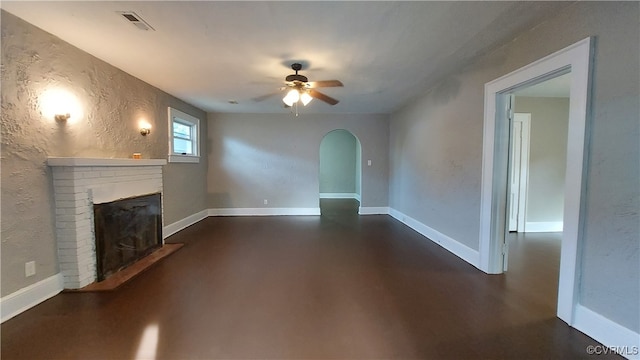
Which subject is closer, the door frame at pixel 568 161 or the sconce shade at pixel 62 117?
the door frame at pixel 568 161

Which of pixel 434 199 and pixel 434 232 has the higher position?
pixel 434 199

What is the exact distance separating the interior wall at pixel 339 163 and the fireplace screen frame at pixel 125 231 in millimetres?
6726

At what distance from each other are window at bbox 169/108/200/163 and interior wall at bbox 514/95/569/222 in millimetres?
6161

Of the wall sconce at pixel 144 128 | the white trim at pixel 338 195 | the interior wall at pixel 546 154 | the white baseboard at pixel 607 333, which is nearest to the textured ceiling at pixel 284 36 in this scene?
the wall sconce at pixel 144 128

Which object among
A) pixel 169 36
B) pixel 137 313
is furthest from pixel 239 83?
pixel 137 313

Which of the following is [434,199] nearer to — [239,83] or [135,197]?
[239,83]

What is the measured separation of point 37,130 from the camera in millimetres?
2512

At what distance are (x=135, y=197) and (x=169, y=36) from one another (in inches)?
82.6

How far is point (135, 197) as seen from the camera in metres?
3.62

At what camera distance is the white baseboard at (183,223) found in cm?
479

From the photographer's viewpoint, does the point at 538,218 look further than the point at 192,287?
Yes

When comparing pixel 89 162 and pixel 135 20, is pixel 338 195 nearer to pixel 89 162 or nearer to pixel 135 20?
pixel 89 162

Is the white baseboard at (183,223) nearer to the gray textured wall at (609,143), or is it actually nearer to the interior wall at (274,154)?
the interior wall at (274,154)

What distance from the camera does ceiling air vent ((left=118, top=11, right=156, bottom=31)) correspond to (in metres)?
2.23
